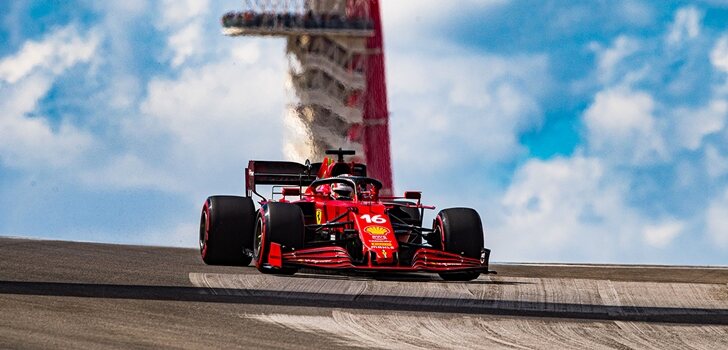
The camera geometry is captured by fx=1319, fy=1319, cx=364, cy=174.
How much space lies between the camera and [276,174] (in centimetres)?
2042

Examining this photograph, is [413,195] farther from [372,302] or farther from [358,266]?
[372,302]

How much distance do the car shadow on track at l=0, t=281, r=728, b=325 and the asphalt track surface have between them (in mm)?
14

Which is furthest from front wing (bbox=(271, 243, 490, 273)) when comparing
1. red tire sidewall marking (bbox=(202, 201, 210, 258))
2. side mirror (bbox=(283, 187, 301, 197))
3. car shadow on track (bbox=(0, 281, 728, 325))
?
side mirror (bbox=(283, 187, 301, 197))

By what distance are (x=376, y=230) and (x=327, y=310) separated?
4.79 meters

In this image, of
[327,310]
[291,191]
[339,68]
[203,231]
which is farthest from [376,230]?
[339,68]

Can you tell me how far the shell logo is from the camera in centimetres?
1672

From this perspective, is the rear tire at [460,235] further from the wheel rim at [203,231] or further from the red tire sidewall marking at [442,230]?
the wheel rim at [203,231]

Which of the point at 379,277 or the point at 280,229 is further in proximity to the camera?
the point at 379,277

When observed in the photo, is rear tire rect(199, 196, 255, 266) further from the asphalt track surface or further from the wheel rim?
the asphalt track surface

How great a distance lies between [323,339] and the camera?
9.89 metres

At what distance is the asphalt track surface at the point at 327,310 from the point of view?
32.2ft

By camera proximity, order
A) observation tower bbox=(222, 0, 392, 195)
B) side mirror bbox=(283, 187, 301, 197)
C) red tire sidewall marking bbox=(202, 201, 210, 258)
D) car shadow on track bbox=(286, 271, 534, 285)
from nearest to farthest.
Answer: car shadow on track bbox=(286, 271, 534, 285)
red tire sidewall marking bbox=(202, 201, 210, 258)
side mirror bbox=(283, 187, 301, 197)
observation tower bbox=(222, 0, 392, 195)

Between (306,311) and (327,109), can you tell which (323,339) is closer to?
(306,311)

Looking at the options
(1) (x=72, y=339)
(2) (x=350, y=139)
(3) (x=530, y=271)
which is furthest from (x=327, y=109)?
(1) (x=72, y=339)
